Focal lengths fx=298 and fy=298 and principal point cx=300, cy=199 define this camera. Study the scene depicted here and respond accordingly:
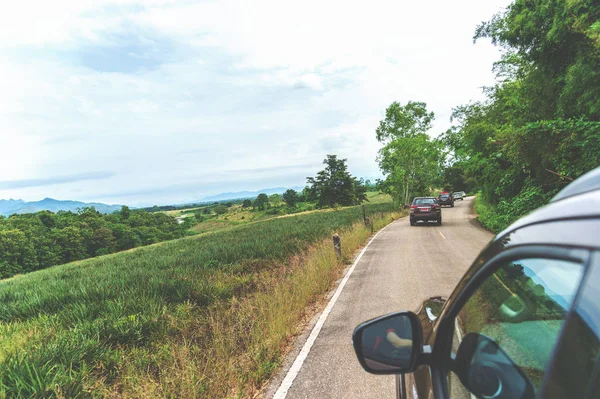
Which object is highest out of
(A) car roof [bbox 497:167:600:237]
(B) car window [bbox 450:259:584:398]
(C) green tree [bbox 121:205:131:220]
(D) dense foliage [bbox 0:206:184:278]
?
(C) green tree [bbox 121:205:131:220]

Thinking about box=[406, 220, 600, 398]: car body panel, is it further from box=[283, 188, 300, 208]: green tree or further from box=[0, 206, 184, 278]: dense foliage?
box=[283, 188, 300, 208]: green tree

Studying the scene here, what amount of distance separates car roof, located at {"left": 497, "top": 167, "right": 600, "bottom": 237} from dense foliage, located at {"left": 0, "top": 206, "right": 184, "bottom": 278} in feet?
234

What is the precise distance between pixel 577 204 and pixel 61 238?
81.0 meters

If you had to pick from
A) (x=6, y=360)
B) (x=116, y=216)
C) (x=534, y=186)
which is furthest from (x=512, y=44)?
(x=116, y=216)

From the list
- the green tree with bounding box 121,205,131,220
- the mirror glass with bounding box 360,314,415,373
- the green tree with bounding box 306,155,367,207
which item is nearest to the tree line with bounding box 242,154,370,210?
the green tree with bounding box 306,155,367,207

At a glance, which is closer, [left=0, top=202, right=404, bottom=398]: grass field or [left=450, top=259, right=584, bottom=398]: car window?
[left=450, top=259, right=584, bottom=398]: car window

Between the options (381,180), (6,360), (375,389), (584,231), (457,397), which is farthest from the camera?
(381,180)

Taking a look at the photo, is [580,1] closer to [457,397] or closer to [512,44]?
[512,44]

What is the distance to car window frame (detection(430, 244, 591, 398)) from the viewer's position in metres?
0.69

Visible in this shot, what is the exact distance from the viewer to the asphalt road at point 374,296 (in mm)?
3535

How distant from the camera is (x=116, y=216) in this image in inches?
3656

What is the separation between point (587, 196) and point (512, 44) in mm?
13334

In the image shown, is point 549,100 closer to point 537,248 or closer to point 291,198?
point 537,248

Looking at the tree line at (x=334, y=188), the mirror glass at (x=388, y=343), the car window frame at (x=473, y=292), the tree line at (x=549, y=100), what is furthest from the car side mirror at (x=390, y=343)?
the tree line at (x=334, y=188)
